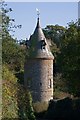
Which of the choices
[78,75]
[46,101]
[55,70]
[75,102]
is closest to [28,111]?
[78,75]

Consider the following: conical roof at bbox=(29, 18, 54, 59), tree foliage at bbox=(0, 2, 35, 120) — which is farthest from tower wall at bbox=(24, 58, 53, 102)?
tree foliage at bbox=(0, 2, 35, 120)

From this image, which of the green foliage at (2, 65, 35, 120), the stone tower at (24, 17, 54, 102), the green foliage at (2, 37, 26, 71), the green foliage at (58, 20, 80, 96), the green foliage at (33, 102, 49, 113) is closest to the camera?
the green foliage at (2, 65, 35, 120)

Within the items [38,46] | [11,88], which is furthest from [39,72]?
[11,88]

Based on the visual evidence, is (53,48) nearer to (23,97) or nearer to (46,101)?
(46,101)

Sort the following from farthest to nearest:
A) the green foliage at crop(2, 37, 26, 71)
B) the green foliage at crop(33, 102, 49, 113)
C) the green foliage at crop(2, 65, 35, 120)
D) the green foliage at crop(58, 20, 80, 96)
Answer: the green foliage at crop(33, 102, 49, 113), the green foliage at crop(58, 20, 80, 96), the green foliage at crop(2, 37, 26, 71), the green foliage at crop(2, 65, 35, 120)

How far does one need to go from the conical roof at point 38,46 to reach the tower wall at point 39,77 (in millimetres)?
548

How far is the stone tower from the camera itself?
42656mm

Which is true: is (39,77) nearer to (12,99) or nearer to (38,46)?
(38,46)

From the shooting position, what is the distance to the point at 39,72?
42656 mm

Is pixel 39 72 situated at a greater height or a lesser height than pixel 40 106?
greater

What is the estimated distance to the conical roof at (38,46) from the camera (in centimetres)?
4272

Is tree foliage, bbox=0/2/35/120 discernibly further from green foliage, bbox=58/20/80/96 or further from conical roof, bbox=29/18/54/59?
conical roof, bbox=29/18/54/59

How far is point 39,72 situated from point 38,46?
2.95 m

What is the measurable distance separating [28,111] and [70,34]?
12.4 m
